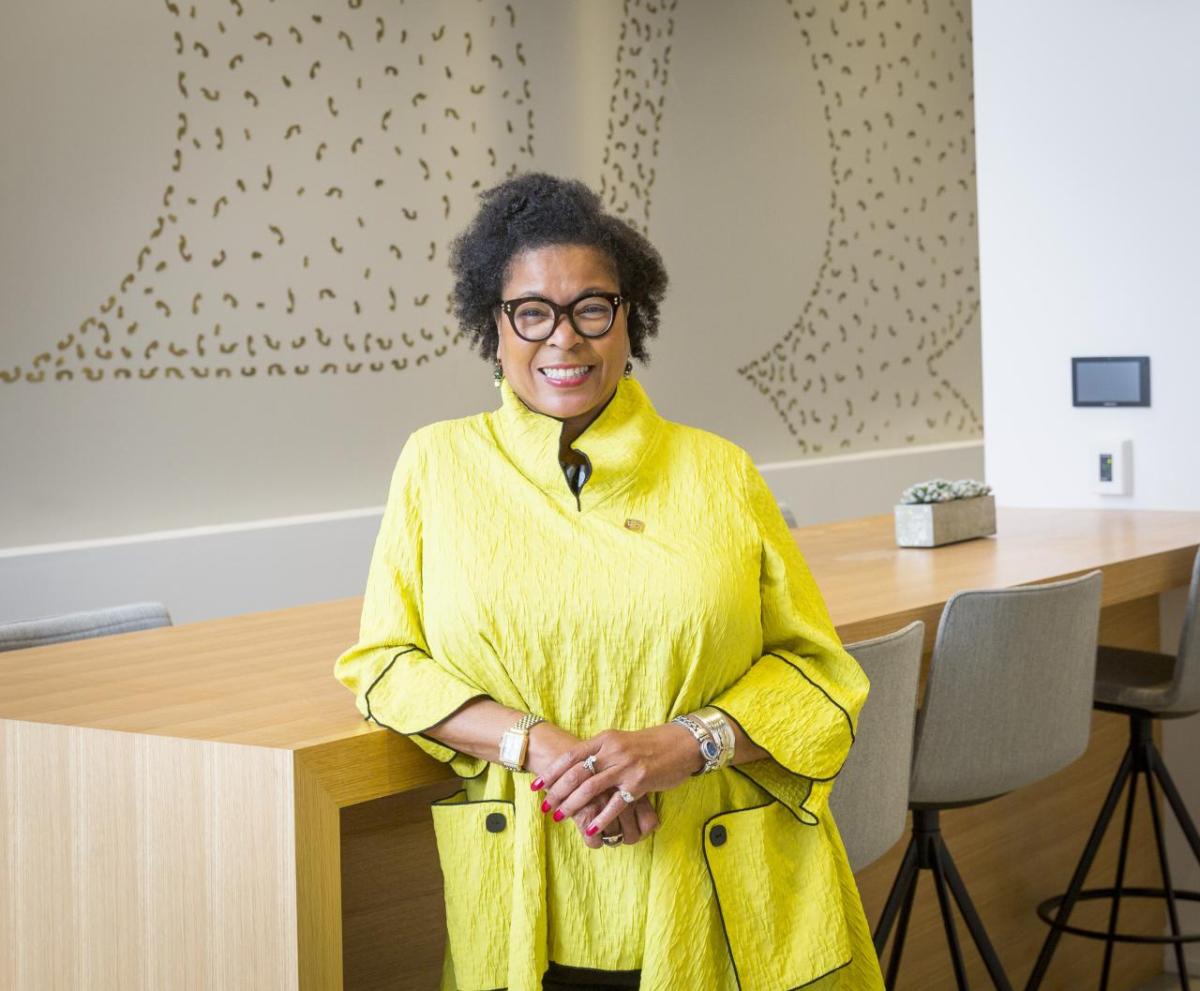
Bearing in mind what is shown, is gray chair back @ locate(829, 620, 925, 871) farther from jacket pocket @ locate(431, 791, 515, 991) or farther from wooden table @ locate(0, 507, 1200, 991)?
jacket pocket @ locate(431, 791, 515, 991)

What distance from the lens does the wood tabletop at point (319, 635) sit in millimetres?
1787

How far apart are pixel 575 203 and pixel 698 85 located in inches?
194

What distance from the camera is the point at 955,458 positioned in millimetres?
7840

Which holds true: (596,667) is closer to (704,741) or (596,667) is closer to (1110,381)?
(704,741)

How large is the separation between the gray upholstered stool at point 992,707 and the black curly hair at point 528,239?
0.85 m

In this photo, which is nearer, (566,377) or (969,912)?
(566,377)

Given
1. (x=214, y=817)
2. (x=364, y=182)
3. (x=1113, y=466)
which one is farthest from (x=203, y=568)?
(x=214, y=817)

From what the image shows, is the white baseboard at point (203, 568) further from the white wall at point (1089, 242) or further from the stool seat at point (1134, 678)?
the stool seat at point (1134, 678)

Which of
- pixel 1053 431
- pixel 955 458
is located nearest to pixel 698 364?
pixel 955 458

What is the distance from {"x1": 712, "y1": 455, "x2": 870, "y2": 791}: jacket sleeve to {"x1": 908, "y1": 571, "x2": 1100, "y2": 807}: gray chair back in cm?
64

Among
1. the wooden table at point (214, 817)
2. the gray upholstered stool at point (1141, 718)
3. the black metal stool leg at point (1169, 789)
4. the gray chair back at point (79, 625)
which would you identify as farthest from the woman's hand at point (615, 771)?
the black metal stool leg at point (1169, 789)

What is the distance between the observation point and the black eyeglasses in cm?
167

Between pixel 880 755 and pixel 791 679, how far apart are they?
1.63ft

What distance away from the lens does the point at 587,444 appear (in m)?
1.69
